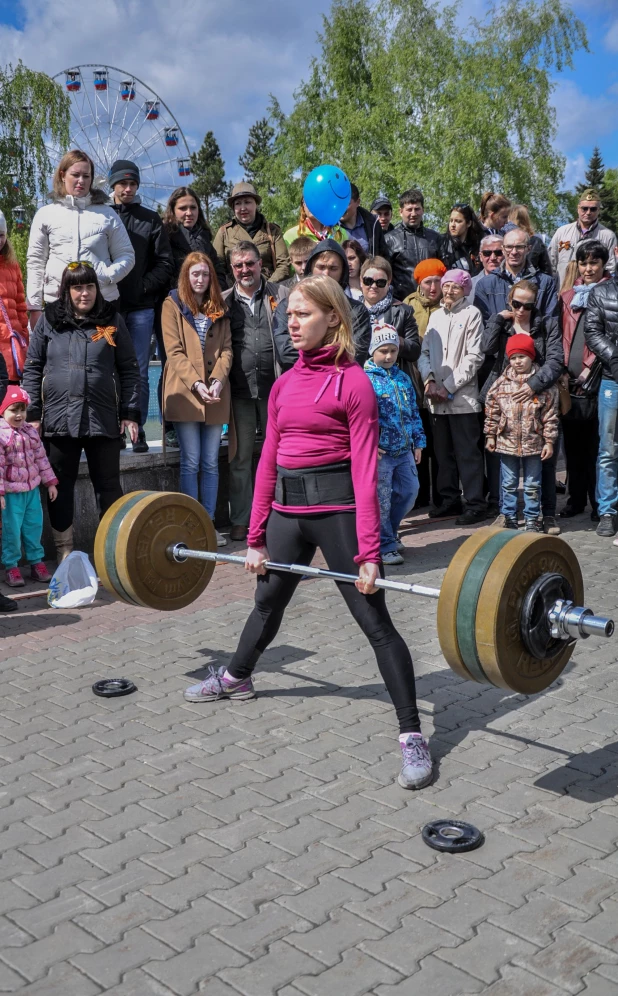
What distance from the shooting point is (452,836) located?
4.02 m

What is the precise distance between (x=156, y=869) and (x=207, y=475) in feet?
18.3

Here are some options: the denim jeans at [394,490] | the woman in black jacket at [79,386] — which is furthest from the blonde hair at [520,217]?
the woman in black jacket at [79,386]

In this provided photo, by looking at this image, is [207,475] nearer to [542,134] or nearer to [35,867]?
[35,867]

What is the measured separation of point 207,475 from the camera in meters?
9.20

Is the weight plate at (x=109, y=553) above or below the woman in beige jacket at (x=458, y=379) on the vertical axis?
below

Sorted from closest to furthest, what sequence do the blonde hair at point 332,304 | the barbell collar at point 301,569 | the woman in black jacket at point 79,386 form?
the barbell collar at point 301,569
the blonde hair at point 332,304
the woman in black jacket at point 79,386

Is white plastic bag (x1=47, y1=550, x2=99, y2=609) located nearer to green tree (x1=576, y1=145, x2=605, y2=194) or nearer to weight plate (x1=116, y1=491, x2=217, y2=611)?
weight plate (x1=116, y1=491, x2=217, y2=611)

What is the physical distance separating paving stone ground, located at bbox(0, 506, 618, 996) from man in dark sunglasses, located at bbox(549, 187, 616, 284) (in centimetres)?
622

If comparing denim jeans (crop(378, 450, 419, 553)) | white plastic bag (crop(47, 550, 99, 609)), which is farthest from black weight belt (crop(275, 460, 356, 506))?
denim jeans (crop(378, 450, 419, 553))

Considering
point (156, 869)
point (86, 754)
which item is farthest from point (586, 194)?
point (156, 869)

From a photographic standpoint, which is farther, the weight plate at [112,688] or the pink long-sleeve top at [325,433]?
the weight plate at [112,688]

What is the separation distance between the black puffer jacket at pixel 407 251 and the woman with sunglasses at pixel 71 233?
130 inches

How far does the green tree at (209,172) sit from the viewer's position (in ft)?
293

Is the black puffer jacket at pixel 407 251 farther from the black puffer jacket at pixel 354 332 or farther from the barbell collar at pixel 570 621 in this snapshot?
the barbell collar at pixel 570 621
